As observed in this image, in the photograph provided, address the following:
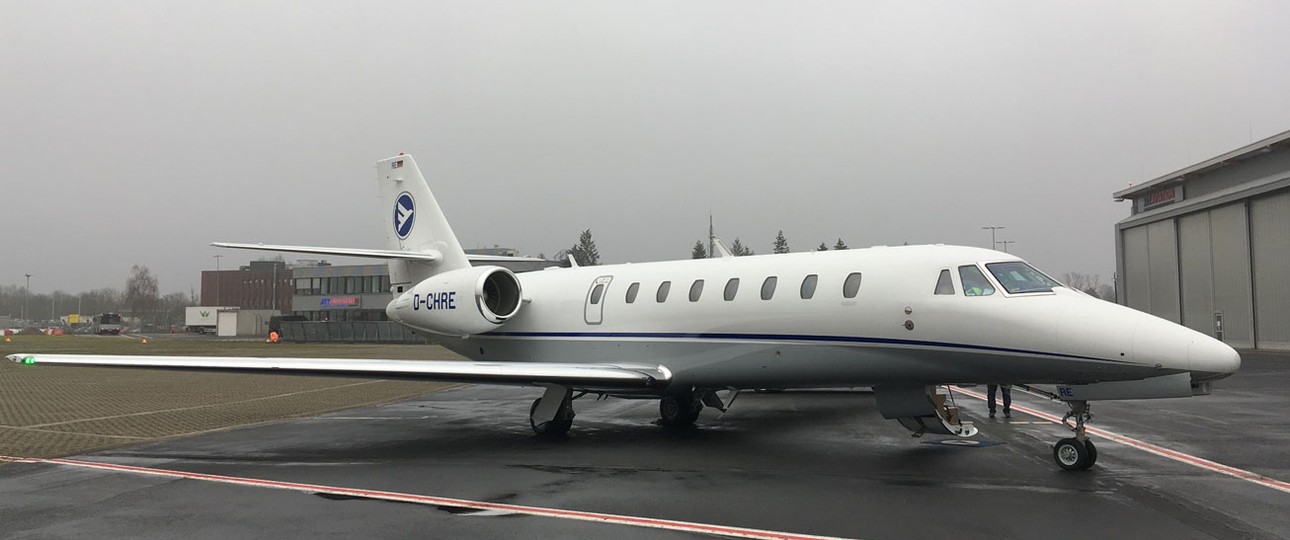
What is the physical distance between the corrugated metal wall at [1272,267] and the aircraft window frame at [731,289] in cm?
3673

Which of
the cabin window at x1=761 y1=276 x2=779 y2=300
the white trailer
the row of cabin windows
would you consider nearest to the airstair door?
the row of cabin windows

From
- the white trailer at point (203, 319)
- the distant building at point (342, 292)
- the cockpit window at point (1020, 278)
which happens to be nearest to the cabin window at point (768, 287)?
the cockpit window at point (1020, 278)

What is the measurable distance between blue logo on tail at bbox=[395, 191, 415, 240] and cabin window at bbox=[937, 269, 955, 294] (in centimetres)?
1105

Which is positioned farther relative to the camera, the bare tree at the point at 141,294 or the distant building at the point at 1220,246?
the bare tree at the point at 141,294

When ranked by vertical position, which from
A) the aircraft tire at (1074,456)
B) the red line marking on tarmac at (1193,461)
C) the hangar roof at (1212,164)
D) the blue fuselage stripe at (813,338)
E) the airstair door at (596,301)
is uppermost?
the hangar roof at (1212,164)

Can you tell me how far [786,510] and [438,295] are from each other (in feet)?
30.2

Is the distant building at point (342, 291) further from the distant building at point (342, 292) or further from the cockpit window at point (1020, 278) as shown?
the cockpit window at point (1020, 278)

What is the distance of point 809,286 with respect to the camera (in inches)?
418

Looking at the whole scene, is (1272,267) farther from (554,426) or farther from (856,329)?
A: (554,426)

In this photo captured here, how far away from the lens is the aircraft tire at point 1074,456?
28.6 feet

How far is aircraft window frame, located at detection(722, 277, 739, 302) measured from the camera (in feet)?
37.4

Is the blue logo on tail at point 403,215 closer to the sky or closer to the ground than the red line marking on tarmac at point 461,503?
closer to the sky

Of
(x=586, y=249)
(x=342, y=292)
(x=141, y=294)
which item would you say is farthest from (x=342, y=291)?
(x=141, y=294)

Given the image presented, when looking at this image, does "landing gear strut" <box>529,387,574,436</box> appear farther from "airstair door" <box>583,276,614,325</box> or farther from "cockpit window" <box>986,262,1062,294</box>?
"cockpit window" <box>986,262,1062,294</box>
